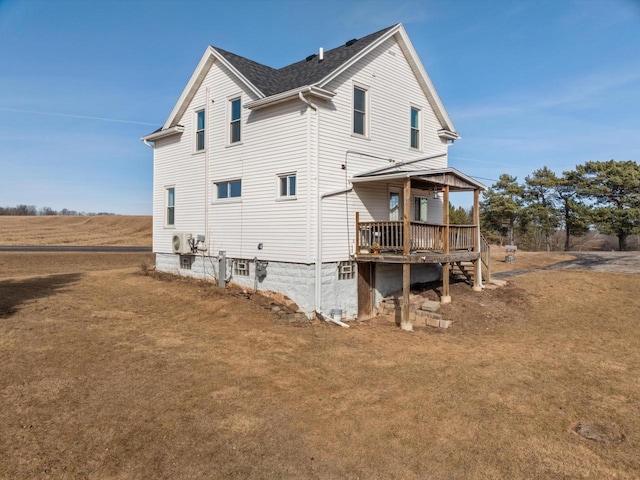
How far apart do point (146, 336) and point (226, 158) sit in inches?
304

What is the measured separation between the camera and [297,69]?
1603 cm

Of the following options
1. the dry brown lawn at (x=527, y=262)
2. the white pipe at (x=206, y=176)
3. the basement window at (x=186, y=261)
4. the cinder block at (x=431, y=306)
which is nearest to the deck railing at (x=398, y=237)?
the cinder block at (x=431, y=306)

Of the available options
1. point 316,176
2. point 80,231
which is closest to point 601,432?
point 316,176

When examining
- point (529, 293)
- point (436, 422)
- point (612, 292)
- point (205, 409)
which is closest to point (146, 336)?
point (205, 409)

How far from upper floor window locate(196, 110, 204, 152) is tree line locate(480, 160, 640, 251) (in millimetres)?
36631

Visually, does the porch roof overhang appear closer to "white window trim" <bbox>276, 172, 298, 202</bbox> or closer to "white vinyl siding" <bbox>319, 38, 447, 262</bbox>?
"white vinyl siding" <bbox>319, 38, 447, 262</bbox>

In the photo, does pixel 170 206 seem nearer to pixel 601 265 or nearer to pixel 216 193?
pixel 216 193

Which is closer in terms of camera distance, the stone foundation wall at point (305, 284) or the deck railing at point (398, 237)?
the stone foundation wall at point (305, 284)

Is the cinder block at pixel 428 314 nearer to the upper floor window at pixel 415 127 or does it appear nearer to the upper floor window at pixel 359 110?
the upper floor window at pixel 359 110

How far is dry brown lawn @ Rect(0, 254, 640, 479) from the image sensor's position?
5.09 meters

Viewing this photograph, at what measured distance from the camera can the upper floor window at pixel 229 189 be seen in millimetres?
15148

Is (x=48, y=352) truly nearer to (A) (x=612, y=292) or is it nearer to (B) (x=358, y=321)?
(B) (x=358, y=321)

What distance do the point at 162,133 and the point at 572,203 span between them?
3949 cm

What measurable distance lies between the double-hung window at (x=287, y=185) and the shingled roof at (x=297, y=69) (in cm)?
297
